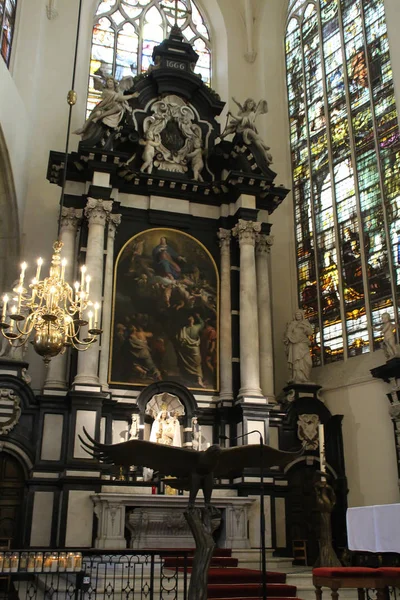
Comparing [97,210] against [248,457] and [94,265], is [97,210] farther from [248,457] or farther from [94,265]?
[248,457]

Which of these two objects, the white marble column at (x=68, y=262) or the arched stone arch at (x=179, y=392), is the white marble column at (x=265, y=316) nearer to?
the arched stone arch at (x=179, y=392)

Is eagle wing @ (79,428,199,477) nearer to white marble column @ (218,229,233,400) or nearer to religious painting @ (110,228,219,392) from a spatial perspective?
religious painting @ (110,228,219,392)

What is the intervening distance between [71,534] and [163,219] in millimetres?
6542

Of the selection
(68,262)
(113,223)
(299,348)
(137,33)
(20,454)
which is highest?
(137,33)

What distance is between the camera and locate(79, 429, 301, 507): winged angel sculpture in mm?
5637

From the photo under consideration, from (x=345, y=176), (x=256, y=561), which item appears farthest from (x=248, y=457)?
(x=345, y=176)

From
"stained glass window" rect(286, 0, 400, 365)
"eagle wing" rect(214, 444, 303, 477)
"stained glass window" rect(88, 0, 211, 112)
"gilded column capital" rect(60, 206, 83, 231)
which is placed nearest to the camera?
"eagle wing" rect(214, 444, 303, 477)

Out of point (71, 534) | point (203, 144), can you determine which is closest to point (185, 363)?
point (71, 534)

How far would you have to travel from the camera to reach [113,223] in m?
13.7

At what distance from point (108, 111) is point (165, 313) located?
431cm

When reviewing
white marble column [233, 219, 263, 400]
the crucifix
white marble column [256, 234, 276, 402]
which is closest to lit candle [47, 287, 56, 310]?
white marble column [233, 219, 263, 400]

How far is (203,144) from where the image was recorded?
1499 centimetres

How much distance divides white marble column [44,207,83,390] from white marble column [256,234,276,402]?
3828 millimetres

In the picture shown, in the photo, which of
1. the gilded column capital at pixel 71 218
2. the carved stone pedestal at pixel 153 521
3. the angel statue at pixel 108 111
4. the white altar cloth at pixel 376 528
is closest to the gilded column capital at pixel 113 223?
the gilded column capital at pixel 71 218
